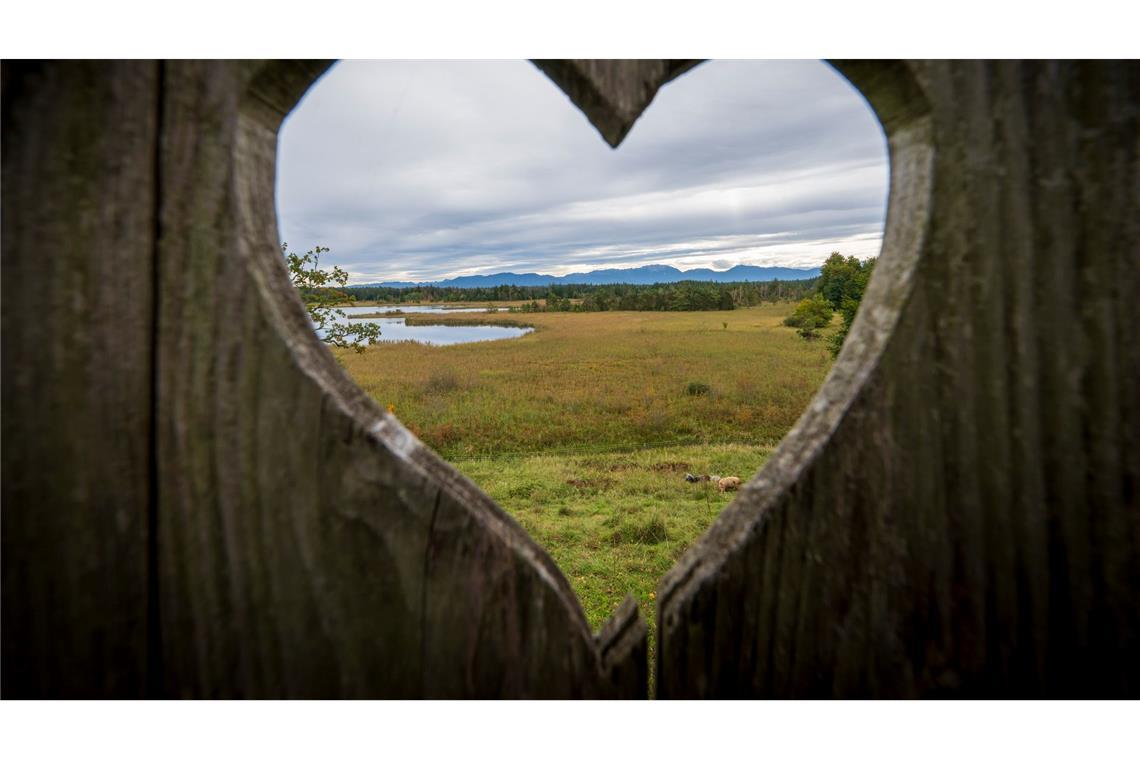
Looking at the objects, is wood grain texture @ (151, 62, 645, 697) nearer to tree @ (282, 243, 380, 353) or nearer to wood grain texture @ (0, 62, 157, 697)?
wood grain texture @ (0, 62, 157, 697)

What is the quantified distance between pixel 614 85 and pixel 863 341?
1.34ft

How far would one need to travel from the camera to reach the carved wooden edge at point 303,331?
626mm

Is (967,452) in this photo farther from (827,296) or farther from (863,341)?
(827,296)

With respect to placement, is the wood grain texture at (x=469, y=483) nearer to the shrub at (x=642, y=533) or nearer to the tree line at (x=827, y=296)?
the shrub at (x=642, y=533)

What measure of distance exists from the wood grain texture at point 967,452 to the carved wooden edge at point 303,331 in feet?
0.61

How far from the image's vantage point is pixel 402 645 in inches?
26.6

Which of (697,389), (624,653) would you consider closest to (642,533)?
(624,653)

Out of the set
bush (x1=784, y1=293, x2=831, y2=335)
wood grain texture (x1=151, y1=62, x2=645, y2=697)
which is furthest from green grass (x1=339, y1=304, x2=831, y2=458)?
wood grain texture (x1=151, y1=62, x2=645, y2=697)

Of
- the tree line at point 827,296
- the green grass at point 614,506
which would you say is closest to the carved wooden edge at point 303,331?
the green grass at point 614,506

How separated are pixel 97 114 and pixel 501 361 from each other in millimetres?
28064

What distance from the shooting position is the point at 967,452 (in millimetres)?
673

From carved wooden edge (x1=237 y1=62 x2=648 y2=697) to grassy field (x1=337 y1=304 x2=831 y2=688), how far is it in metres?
3.58

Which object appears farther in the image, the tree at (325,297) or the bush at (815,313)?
the bush at (815,313)

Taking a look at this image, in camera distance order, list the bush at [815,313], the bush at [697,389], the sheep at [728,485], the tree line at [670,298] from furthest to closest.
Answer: the tree line at [670,298] < the bush at [815,313] < the bush at [697,389] < the sheep at [728,485]
